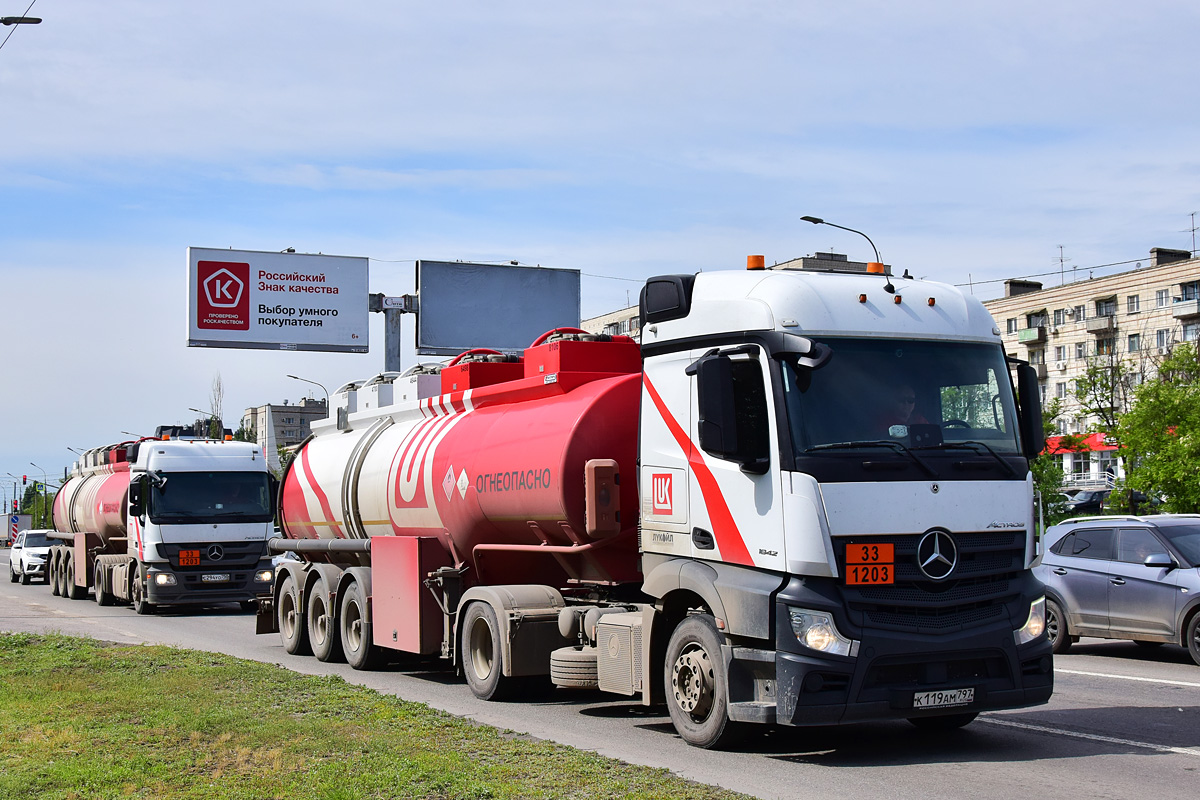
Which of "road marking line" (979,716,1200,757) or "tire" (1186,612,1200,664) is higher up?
"tire" (1186,612,1200,664)

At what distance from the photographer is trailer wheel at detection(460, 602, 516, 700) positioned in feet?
38.7

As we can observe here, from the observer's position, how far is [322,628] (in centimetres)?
1641

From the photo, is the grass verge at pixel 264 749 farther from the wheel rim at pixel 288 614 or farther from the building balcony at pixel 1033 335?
the building balcony at pixel 1033 335

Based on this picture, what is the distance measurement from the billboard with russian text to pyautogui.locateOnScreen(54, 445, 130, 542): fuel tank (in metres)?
6.85

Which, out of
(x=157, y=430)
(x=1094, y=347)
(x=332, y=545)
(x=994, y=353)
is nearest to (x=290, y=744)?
(x=994, y=353)

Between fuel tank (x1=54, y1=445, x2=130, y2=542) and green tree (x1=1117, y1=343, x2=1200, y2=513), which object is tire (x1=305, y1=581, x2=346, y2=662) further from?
green tree (x1=1117, y1=343, x2=1200, y2=513)

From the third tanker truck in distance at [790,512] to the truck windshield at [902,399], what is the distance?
15 mm

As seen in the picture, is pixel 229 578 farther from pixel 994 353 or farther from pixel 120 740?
pixel 994 353

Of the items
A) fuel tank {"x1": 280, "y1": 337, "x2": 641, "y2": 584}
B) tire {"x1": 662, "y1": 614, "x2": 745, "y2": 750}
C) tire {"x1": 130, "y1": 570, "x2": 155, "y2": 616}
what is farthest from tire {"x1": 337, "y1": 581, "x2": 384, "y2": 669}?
tire {"x1": 130, "y1": 570, "x2": 155, "y2": 616}

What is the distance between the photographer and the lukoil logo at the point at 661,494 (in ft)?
32.0

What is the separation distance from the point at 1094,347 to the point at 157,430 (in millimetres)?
70262

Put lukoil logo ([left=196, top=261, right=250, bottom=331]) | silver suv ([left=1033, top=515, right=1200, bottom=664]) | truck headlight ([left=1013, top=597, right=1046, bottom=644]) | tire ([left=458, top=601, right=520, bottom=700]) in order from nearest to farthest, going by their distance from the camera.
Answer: truck headlight ([left=1013, top=597, right=1046, bottom=644]) < tire ([left=458, top=601, right=520, bottom=700]) < silver suv ([left=1033, top=515, right=1200, bottom=664]) < lukoil logo ([left=196, top=261, right=250, bottom=331])

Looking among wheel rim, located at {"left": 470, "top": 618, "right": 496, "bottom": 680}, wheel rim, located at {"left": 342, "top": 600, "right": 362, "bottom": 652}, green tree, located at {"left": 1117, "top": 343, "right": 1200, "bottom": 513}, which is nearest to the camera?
wheel rim, located at {"left": 470, "top": 618, "right": 496, "bottom": 680}

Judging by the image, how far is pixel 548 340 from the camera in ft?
40.7
